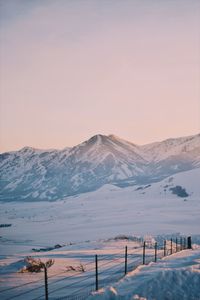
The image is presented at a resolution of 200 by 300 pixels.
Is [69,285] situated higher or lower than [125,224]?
higher

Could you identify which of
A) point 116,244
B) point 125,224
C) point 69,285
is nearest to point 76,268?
point 69,285

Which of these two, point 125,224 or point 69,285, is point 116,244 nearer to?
point 69,285

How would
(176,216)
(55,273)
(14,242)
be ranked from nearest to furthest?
(55,273) < (14,242) < (176,216)

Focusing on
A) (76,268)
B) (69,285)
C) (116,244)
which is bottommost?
(116,244)

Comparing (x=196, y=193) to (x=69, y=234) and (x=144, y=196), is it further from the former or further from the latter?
(x=69, y=234)

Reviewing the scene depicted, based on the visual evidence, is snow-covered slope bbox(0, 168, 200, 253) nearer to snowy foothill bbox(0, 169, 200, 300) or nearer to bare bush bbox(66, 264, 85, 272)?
snowy foothill bbox(0, 169, 200, 300)

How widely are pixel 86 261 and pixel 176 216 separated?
64.7m

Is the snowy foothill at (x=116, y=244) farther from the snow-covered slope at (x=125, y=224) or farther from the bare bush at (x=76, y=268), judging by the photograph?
the bare bush at (x=76, y=268)

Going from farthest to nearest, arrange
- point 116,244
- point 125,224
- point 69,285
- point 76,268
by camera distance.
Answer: point 125,224
point 116,244
point 76,268
point 69,285

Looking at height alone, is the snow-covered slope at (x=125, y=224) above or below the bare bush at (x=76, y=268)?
below

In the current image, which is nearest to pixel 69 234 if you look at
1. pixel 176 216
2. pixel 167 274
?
pixel 176 216

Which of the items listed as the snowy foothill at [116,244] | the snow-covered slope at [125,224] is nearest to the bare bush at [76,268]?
the snowy foothill at [116,244]

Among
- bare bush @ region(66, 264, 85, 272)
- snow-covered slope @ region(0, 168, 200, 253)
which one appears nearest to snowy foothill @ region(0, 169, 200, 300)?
snow-covered slope @ region(0, 168, 200, 253)

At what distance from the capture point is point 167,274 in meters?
15.8
